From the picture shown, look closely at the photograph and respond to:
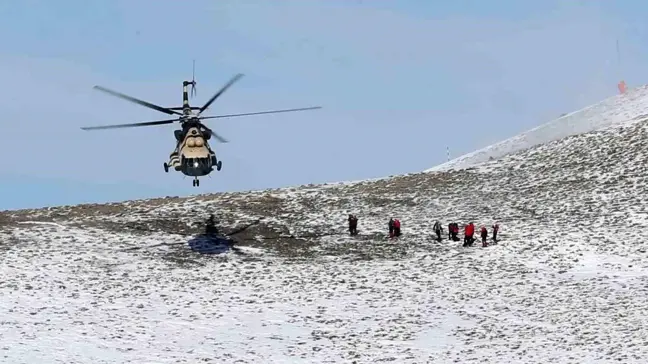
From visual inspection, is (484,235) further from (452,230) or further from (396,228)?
(396,228)

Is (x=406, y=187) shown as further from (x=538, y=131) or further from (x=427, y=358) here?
(x=427, y=358)

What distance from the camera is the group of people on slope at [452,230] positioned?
143 feet

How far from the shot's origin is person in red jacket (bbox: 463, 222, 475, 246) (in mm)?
43469

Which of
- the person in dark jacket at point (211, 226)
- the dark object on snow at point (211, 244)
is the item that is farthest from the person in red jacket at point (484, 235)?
the person in dark jacket at point (211, 226)

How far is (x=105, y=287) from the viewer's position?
123 ft

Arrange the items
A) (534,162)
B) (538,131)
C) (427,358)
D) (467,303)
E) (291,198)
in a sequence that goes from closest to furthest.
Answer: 1. (427,358)
2. (467,303)
3. (291,198)
4. (534,162)
5. (538,131)

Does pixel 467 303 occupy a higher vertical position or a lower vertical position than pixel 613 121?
lower

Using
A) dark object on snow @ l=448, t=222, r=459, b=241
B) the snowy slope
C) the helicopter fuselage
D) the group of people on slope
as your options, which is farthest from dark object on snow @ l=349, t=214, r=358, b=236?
the snowy slope

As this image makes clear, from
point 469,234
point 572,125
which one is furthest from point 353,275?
point 572,125

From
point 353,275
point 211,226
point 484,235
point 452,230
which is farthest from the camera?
point 211,226

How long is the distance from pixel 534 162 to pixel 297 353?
30.2 m

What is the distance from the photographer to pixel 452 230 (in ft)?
146

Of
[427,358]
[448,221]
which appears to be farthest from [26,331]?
[448,221]

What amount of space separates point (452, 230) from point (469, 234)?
1133 millimetres
